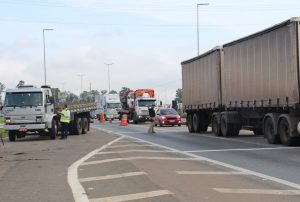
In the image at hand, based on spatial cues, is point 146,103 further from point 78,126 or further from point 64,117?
point 64,117

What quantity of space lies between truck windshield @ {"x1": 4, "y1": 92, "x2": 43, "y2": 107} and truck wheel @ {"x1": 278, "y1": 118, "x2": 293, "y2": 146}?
39.3ft

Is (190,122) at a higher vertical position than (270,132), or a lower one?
higher

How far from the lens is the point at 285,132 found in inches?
730

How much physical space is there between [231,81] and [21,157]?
35.3ft

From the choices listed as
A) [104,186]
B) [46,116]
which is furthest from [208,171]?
[46,116]

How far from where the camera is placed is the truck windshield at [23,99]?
25.3 m

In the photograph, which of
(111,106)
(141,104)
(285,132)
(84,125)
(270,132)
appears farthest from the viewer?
(111,106)

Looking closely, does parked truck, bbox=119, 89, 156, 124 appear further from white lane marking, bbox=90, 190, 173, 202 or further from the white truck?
white lane marking, bbox=90, 190, 173, 202

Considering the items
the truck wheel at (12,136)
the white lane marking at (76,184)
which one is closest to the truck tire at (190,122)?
the truck wheel at (12,136)

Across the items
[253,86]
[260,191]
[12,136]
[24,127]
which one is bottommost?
[260,191]

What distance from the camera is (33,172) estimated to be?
1241cm

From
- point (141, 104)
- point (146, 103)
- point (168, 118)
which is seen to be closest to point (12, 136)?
point (168, 118)

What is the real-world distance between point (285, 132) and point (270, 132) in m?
1.13

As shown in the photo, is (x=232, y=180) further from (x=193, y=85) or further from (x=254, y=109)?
(x=193, y=85)
